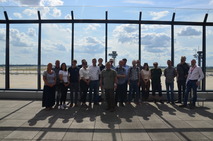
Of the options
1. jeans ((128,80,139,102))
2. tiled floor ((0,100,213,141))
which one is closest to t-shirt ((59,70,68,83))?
tiled floor ((0,100,213,141))

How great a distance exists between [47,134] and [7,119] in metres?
1.83

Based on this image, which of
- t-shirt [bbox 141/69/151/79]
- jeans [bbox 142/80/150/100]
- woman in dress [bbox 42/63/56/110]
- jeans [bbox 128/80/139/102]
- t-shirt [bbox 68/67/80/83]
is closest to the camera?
woman in dress [bbox 42/63/56/110]

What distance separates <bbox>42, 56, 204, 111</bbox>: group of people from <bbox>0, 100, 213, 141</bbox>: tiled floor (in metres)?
0.51

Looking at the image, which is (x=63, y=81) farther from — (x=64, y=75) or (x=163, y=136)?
(x=163, y=136)

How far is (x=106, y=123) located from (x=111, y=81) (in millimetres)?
1784

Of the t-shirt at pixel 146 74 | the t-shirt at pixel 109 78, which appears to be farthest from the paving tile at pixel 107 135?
the t-shirt at pixel 146 74

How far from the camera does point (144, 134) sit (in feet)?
15.0

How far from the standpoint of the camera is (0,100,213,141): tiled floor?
14.6 feet

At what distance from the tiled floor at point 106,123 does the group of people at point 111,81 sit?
51 centimetres

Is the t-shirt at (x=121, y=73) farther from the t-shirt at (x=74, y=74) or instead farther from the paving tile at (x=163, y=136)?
the paving tile at (x=163, y=136)

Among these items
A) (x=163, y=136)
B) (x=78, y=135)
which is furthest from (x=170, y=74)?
(x=78, y=135)

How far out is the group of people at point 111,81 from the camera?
7012 millimetres

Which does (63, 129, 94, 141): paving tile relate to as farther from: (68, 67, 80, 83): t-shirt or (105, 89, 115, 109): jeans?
(68, 67, 80, 83): t-shirt

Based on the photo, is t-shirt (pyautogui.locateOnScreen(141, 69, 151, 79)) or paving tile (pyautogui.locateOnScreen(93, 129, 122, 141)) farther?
t-shirt (pyautogui.locateOnScreen(141, 69, 151, 79))
